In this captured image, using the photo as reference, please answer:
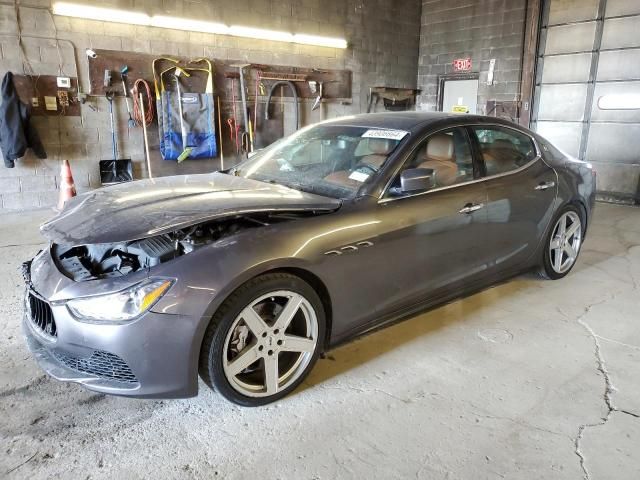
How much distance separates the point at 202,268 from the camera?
1.91 metres

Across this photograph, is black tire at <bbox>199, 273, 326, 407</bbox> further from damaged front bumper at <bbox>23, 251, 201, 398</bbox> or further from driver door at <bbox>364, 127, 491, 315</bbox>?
driver door at <bbox>364, 127, 491, 315</bbox>

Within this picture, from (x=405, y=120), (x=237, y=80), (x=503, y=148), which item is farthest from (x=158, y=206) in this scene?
(x=237, y=80)

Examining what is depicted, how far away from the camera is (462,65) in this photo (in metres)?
9.44

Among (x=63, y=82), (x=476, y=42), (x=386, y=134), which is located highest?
(x=476, y=42)

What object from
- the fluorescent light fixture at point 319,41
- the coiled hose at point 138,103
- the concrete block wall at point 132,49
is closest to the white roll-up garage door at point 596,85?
the concrete block wall at point 132,49

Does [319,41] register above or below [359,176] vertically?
above

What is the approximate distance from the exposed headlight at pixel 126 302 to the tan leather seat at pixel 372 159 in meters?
1.17

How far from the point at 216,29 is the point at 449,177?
571 centimetres

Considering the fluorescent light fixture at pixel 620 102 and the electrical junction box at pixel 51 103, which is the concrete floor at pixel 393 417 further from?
the fluorescent light fixture at pixel 620 102

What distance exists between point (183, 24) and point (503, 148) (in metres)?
5.51

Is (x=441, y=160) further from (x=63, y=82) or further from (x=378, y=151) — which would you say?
(x=63, y=82)

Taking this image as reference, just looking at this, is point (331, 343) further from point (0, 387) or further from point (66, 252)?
point (0, 387)

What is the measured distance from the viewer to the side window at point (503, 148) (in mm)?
3111

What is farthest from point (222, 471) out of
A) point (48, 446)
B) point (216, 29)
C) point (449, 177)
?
point (216, 29)
